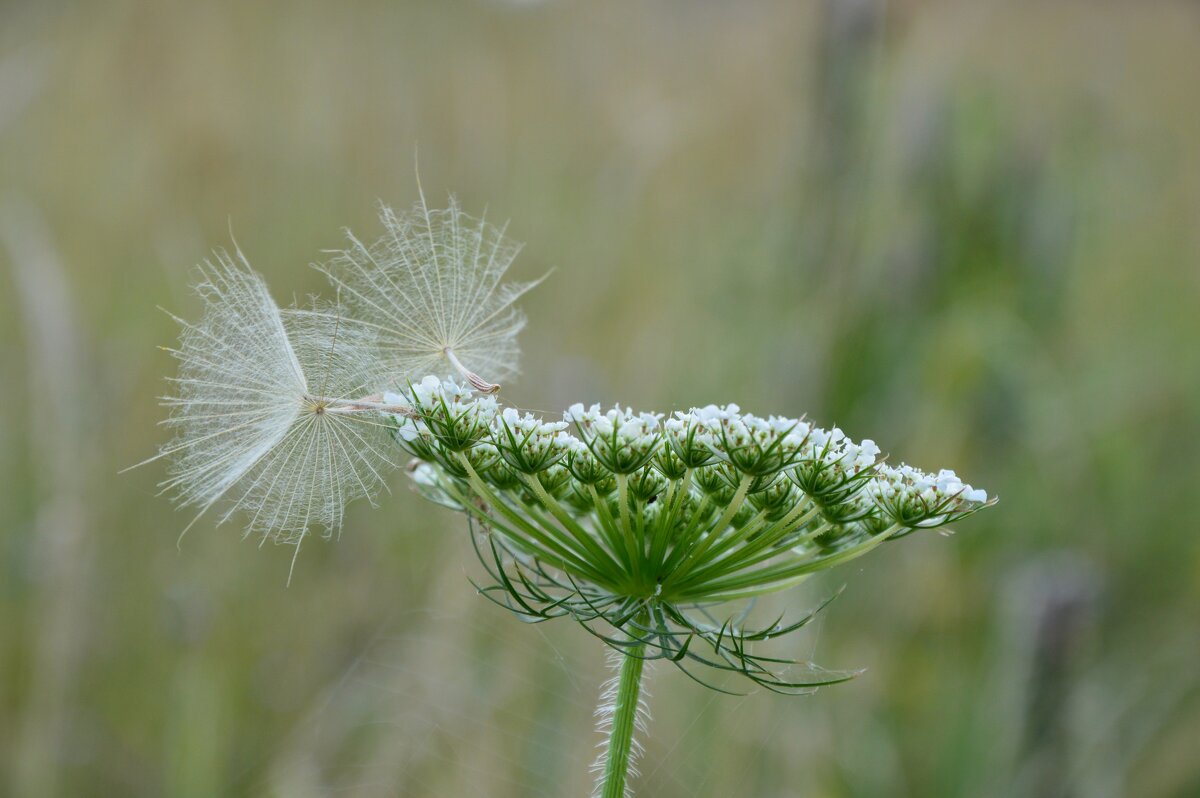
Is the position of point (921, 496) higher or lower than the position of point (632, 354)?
lower

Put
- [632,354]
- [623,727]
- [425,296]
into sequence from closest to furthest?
[623,727] < [425,296] < [632,354]

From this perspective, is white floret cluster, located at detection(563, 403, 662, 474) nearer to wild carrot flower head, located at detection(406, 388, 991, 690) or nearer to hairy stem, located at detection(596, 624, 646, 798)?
wild carrot flower head, located at detection(406, 388, 991, 690)

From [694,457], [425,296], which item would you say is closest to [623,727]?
[694,457]

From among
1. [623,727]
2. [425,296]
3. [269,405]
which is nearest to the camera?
[623,727]

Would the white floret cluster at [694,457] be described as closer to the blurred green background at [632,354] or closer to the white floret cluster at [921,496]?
the white floret cluster at [921,496]

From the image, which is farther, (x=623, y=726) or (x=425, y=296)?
(x=425, y=296)

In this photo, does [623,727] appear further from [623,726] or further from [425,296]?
[425,296]

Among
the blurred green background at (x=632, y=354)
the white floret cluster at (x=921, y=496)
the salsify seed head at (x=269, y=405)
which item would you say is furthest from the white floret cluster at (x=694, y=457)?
the blurred green background at (x=632, y=354)

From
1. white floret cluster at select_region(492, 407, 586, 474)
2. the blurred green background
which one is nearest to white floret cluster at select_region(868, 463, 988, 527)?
white floret cluster at select_region(492, 407, 586, 474)
